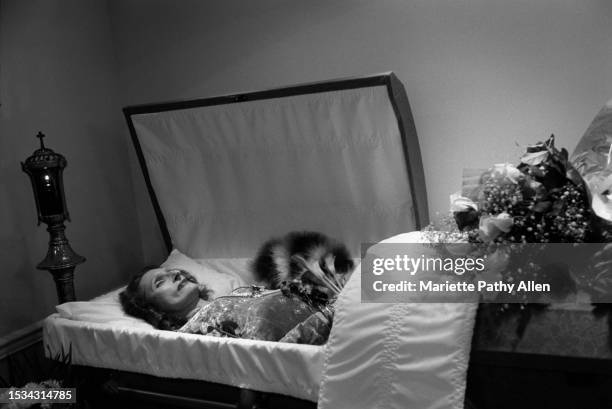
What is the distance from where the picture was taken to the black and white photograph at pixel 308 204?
1324 millimetres

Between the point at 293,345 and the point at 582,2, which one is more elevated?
the point at 582,2

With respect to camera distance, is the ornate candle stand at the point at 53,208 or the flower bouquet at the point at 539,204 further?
the ornate candle stand at the point at 53,208

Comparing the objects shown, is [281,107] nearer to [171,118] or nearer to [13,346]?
[171,118]

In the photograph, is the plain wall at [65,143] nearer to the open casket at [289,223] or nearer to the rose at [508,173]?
the open casket at [289,223]

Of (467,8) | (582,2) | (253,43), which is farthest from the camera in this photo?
(253,43)

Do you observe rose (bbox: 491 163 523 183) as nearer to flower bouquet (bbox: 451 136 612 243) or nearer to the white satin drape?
flower bouquet (bbox: 451 136 612 243)

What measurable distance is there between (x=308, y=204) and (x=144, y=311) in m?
0.73

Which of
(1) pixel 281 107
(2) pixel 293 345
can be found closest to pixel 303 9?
(1) pixel 281 107

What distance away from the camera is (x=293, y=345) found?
1521mm

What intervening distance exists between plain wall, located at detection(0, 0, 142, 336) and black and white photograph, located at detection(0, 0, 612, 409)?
10 mm

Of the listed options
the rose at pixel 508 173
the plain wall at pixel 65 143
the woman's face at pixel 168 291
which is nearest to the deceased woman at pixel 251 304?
the woman's face at pixel 168 291

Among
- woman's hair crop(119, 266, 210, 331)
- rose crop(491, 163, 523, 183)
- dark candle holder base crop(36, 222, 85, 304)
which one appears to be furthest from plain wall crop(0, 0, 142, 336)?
rose crop(491, 163, 523, 183)

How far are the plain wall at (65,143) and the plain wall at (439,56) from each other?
329 millimetres

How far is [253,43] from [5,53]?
950 millimetres
